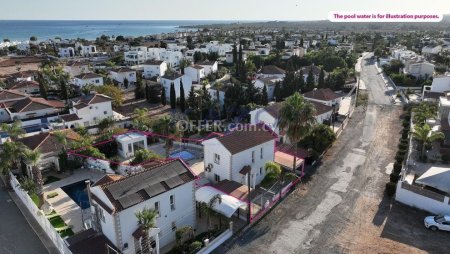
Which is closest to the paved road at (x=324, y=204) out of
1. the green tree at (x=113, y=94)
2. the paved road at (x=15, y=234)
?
the paved road at (x=15, y=234)

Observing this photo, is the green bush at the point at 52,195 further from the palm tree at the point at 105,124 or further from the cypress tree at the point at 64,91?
the cypress tree at the point at 64,91

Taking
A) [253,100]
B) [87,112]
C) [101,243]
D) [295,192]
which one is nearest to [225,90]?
[253,100]

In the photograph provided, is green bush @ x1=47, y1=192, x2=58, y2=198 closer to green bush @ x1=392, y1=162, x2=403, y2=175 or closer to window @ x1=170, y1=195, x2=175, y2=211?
window @ x1=170, y1=195, x2=175, y2=211

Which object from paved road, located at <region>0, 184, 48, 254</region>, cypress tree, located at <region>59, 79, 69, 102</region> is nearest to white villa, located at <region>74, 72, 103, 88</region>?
cypress tree, located at <region>59, 79, 69, 102</region>

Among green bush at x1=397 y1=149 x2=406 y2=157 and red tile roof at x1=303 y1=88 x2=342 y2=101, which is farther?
red tile roof at x1=303 y1=88 x2=342 y2=101

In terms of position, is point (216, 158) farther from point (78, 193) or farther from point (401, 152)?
point (401, 152)

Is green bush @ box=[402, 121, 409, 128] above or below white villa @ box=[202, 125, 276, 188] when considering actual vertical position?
below

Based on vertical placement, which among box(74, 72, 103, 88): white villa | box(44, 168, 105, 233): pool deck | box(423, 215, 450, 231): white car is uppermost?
box(74, 72, 103, 88): white villa
